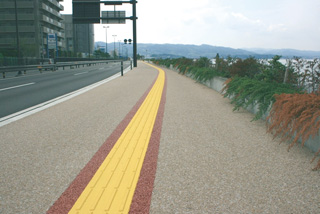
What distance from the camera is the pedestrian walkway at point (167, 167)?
2.67m

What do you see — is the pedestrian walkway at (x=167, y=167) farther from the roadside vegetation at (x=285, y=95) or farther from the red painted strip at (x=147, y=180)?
the roadside vegetation at (x=285, y=95)

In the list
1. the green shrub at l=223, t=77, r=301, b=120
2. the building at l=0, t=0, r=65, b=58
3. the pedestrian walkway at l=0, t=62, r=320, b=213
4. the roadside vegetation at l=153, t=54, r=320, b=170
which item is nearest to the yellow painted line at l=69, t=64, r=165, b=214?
the pedestrian walkway at l=0, t=62, r=320, b=213

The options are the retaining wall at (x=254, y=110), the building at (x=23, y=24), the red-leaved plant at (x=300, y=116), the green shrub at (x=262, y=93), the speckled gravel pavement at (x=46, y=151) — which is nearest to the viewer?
the speckled gravel pavement at (x=46, y=151)

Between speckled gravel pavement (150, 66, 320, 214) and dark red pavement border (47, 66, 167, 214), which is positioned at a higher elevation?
speckled gravel pavement (150, 66, 320, 214)

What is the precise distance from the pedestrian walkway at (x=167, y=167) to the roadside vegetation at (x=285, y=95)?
335mm

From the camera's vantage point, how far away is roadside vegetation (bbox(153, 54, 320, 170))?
413cm

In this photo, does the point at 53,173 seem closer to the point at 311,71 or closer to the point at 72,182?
the point at 72,182

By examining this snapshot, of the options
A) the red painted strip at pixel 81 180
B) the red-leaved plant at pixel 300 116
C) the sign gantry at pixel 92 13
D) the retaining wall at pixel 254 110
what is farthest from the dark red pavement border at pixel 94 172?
the sign gantry at pixel 92 13

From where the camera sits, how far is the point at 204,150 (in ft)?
13.8

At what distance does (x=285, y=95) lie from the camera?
16.9 feet

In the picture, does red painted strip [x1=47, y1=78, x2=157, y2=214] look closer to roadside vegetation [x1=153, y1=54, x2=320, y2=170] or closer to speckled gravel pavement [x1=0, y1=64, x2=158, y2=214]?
speckled gravel pavement [x1=0, y1=64, x2=158, y2=214]

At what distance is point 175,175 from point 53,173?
150cm

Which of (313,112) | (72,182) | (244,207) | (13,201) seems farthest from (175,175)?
(313,112)

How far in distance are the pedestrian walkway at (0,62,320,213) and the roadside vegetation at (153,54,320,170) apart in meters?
0.34
